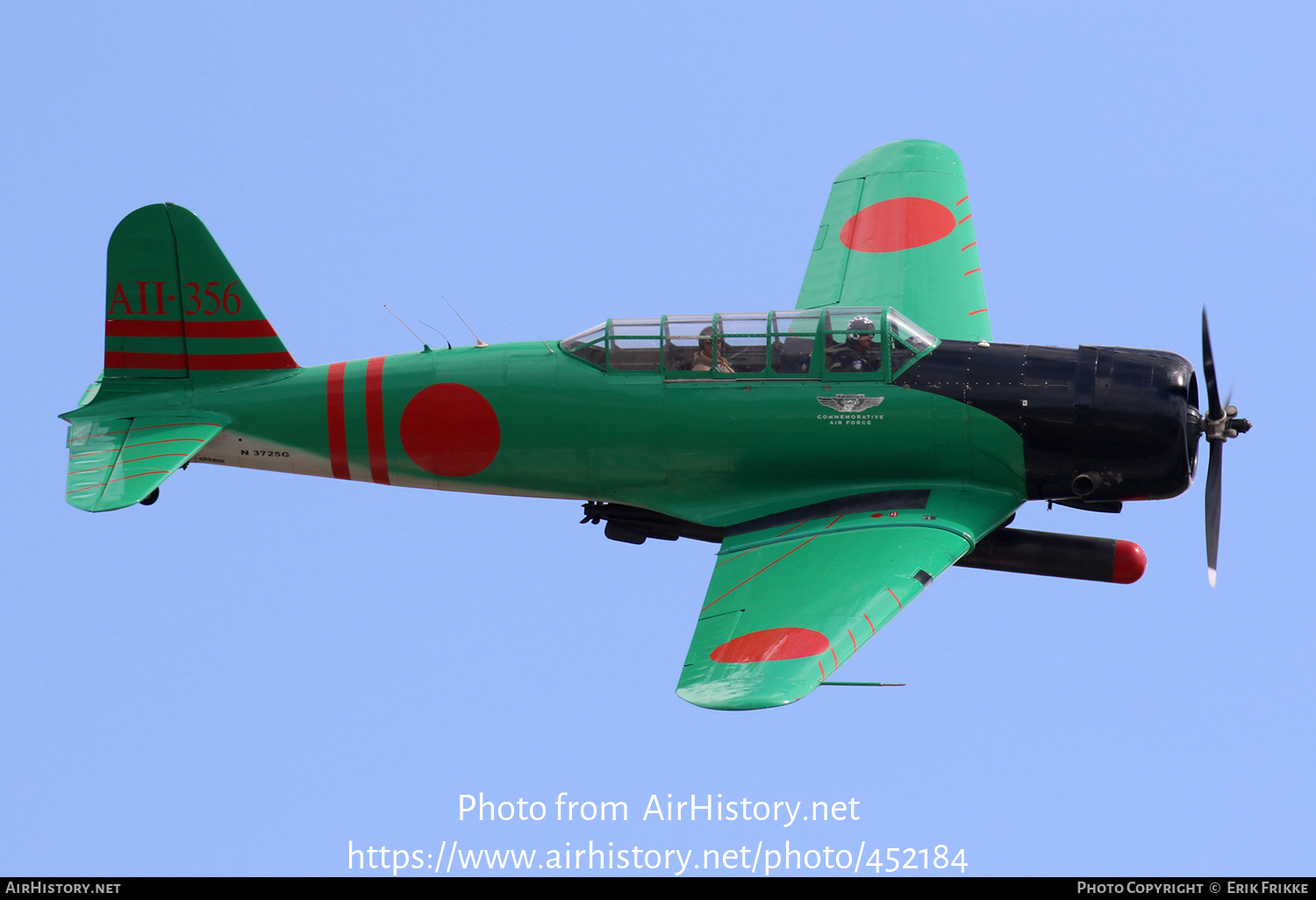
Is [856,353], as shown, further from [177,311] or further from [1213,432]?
[177,311]

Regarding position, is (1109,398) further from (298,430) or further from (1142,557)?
(298,430)

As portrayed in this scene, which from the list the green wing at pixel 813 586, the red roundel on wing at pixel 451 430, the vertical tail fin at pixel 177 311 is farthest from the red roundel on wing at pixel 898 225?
the vertical tail fin at pixel 177 311

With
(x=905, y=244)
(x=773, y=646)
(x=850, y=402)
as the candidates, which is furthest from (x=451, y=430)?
(x=905, y=244)

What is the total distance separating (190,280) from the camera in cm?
1346

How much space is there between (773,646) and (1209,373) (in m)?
3.84

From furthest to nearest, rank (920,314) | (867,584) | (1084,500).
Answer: (920,314), (1084,500), (867,584)

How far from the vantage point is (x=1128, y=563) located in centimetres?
1270

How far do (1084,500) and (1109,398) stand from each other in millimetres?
787

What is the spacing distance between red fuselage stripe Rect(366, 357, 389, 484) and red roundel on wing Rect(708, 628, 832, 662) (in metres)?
3.42

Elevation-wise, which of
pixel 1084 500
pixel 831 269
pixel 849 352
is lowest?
pixel 1084 500

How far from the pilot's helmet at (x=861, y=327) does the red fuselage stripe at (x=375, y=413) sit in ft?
11.6

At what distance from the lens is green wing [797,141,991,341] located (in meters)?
14.4

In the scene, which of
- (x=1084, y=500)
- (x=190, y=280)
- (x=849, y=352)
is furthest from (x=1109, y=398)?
(x=190, y=280)

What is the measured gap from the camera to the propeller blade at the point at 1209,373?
12.6m
